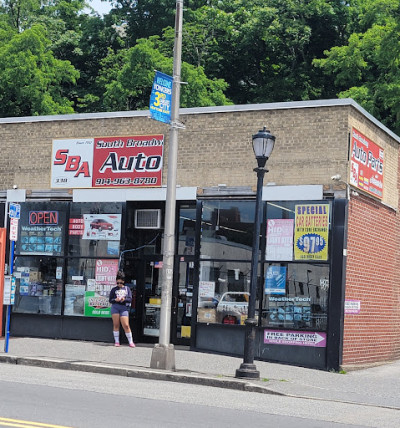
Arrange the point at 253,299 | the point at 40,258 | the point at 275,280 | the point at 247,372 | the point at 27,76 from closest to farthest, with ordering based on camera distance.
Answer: the point at 247,372 < the point at 253,299 < the point at 275,280 < the point at 40,258 < the point at 27,76

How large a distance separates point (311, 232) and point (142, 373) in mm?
4845

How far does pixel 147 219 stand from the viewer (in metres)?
19.1

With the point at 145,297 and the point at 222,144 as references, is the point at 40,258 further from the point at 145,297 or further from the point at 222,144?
the point at 222,144

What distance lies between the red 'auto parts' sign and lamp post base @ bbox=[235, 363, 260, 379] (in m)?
4.84

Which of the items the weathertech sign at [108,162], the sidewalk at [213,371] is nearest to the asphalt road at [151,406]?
the sidewalk at [213,371]

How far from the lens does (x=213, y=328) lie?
17797 millimetres

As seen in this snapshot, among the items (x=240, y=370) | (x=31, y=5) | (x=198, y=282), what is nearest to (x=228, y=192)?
(x=198, y=282)

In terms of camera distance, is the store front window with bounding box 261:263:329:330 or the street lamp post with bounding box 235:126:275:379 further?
the store front window with bounding box 261:263:329:330

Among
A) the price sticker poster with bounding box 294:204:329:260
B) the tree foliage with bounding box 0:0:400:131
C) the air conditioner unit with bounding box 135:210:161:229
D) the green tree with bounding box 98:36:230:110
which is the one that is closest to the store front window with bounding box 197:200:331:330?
the price sticker poster with bounding box 294:204:329:260

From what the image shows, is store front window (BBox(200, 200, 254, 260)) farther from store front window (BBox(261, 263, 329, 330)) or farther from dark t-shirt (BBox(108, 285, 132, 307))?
dark t-shirt (BBox(108, 285, 132, 307))

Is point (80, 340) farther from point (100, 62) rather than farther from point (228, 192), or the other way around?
point (100, 62)

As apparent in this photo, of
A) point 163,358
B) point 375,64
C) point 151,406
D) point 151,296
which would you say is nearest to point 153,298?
point 151,296

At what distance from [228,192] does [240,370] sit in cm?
487

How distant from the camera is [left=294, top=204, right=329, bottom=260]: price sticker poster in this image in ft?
55.0
